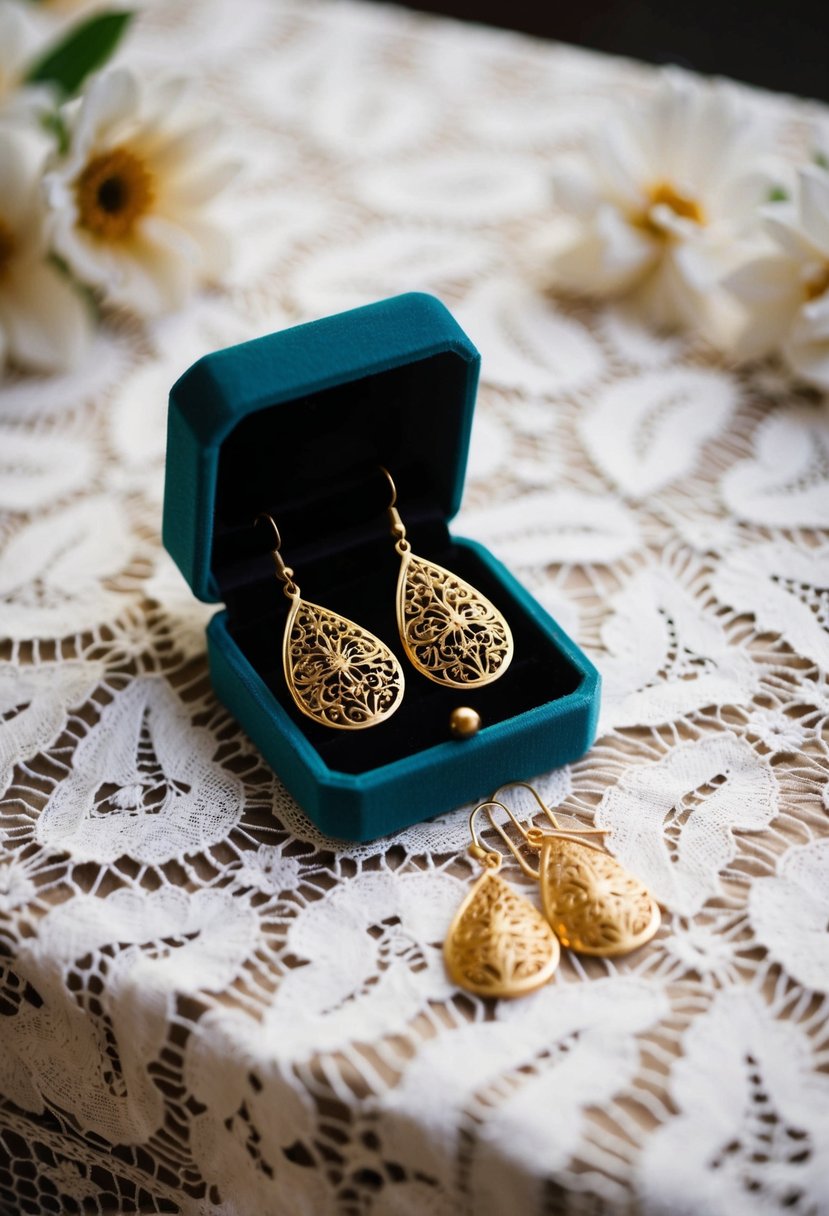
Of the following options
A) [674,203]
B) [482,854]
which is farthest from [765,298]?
[482,854]

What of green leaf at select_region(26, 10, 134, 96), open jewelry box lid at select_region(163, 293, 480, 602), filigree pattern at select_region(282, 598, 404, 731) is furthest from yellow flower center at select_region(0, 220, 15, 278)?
filigree pattern at select_region(282, 598, 404, 731)

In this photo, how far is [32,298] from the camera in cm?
128

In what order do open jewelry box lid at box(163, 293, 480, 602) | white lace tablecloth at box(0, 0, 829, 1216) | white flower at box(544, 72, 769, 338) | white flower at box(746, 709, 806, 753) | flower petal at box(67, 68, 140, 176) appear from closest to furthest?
white lace tablecloth at box(0, 0, 829, 1216), open jewelry box lid at box(163, 293, 480, 602), white flower at box(746, 709, 806, 753), flower petal at box(67, 68, 140, 176), white flower at box(544, 72, 769, 338)

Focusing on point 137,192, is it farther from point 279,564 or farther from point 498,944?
point 498,944

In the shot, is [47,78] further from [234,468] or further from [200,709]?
[200,709]

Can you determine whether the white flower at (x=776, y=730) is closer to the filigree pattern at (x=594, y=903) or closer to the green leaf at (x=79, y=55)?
the filigree pattern at (x=594, y=903)

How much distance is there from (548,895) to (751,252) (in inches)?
31.5

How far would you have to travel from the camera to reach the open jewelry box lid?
34.3 inches

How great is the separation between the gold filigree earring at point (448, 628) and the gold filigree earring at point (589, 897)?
0.46ft

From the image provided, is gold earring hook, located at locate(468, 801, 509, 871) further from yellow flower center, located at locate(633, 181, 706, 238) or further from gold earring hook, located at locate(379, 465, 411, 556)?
yellow flower center, located at locate(633, 181, 706, 238)

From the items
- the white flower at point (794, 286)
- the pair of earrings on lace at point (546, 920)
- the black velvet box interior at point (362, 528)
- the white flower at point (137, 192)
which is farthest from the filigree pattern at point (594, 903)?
the white flower at point (137, 192)

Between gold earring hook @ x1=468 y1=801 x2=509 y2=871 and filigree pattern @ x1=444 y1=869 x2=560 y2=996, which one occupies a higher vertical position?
filigree pattern @ x1=444 y1=869 x2=560 y2=996

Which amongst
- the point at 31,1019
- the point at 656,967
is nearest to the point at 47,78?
the point at 31,1019

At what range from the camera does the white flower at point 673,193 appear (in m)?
1.30
